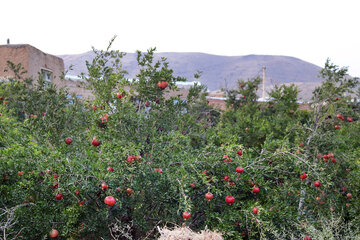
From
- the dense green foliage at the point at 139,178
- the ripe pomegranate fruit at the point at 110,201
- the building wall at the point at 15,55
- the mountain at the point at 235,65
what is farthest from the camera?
the mountain at the point at 235,65

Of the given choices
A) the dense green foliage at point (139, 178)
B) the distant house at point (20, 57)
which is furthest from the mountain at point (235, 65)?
the dense green foliage at point (139, 178)

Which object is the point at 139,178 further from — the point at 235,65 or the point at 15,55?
the point at 235,65

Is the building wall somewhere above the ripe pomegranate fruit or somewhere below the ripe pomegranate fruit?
above

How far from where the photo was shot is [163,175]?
3.01 meters

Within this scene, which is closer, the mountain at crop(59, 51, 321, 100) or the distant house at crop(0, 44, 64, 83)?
the distant house at crop(0, 44, 64, 83)

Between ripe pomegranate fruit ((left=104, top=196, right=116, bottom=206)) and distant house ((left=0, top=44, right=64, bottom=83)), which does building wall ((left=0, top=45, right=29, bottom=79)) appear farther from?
ripe pomegranate fruit ((left=104, top=196, right=116, bottom=206))

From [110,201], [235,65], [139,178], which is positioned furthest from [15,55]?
[235,65]

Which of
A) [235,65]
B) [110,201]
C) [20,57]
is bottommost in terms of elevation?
[110,201]

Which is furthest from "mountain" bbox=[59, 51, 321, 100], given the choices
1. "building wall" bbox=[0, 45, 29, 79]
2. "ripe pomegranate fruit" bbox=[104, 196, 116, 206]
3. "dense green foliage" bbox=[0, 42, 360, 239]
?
"ripe pomegranate fruit" bbox=[104, 196, 116, 206]

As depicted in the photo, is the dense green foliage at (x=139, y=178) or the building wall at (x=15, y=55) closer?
the dense green foliage at (x=139, y=178)

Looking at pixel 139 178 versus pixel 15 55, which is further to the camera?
pixel 15 55

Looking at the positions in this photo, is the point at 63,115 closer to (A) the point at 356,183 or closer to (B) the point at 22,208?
(B) the point at 22,208

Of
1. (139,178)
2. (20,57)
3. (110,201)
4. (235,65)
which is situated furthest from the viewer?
(235,65)

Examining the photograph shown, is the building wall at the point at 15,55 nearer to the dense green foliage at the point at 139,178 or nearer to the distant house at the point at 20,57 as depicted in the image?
the distant house at the point at 20,57
